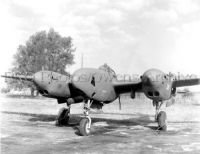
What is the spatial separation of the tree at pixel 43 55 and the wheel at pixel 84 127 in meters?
52.3

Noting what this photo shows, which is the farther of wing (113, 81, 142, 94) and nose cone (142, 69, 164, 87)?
wing (113, 81, 142, 94)

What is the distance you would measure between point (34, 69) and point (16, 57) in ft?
17.9

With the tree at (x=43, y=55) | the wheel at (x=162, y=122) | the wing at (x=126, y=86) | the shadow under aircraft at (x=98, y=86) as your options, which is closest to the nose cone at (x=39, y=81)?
the shadow under aircraft at (x=98, y=86)

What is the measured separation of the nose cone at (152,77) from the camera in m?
14.1

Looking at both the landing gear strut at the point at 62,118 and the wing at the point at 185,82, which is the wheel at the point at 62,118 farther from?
the wing at the point at 185,82

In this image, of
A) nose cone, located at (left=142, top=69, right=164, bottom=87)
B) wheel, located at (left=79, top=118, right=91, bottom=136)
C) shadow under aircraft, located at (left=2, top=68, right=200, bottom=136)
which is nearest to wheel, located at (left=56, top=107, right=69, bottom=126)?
shadow under aircraft, located at (left=2, top=68, right=200, bottom=136)

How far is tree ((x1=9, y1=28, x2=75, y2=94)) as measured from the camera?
2677 inches

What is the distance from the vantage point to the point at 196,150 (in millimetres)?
10719

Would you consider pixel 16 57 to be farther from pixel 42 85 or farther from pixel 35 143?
pixel 35 143

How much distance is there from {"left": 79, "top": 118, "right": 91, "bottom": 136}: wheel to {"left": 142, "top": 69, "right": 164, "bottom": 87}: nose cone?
10.5 ft

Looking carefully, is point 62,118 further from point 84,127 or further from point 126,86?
point 126,86

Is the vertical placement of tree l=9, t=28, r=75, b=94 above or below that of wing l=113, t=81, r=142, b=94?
above

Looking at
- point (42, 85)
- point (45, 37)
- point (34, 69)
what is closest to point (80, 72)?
point (42, 85)

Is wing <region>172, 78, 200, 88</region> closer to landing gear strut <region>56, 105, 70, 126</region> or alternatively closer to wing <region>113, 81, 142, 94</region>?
wing <region>113, 81, 142, 94</region>
